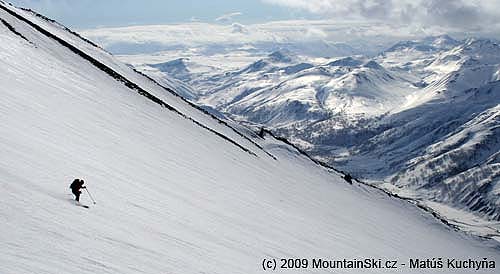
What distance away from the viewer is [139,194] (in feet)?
94.7

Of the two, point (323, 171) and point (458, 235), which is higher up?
point (323, 171)

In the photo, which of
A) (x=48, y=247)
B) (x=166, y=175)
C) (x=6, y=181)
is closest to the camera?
(x=48, y=247)

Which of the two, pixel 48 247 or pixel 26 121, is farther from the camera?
pixel 26 121

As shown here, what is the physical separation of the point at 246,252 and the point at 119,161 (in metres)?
12.8

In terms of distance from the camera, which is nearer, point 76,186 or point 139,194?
point 76,186

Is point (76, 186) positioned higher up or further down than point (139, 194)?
further down

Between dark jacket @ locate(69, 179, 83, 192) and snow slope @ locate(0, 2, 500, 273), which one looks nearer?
snow slope @ locate(0, 2, 500, 273)

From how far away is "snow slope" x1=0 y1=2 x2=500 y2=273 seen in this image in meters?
18.7

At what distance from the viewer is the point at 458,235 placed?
8738 cm

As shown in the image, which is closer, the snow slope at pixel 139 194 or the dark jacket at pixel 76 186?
the snow slope at pixel 139 194

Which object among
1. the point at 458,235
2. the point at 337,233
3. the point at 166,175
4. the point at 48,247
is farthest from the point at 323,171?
the point at 48,247

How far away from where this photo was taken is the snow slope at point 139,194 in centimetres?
1869

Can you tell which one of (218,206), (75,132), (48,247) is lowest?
(48,247)

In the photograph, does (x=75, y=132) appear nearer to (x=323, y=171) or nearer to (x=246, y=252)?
(x=246, y=252)
